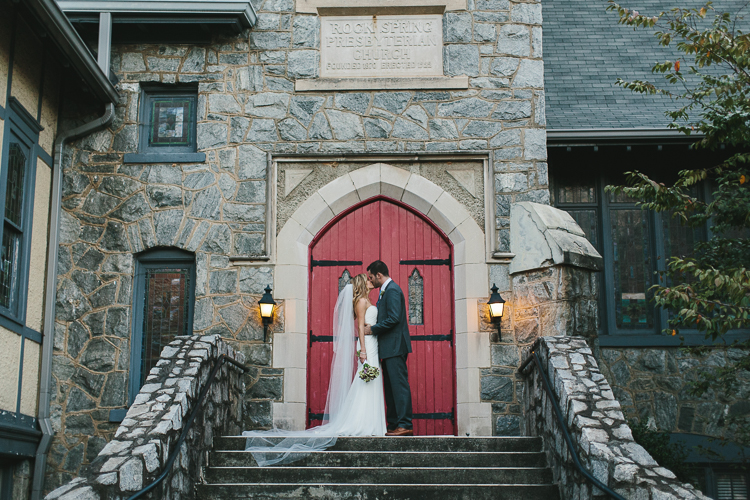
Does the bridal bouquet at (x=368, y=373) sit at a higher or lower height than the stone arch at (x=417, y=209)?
lower

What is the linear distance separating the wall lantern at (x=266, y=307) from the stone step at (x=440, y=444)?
1.83 meters

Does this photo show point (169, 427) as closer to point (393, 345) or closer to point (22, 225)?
A: point (393, 345)

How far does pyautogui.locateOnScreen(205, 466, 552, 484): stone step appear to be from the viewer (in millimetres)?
6230

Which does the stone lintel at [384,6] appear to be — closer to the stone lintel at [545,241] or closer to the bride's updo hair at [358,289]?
the stone lintel at [545,241]

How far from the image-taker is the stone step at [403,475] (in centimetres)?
623

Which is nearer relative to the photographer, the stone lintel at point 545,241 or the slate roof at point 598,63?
the stone lintel at point 545,241

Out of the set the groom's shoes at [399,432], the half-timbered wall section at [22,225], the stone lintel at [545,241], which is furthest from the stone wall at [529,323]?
the half-timbered wall section at [22,225]

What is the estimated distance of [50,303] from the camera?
8273mm

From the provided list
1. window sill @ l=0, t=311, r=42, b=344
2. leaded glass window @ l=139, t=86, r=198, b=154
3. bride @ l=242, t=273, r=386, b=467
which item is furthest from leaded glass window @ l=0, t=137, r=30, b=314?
bride @ l=242, t=273, r=386, b=467

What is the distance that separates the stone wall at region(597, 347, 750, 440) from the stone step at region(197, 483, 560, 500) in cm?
337

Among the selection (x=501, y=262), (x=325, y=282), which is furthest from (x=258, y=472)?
(x=501, y=262)

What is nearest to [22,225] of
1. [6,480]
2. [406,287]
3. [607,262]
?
[6,480]

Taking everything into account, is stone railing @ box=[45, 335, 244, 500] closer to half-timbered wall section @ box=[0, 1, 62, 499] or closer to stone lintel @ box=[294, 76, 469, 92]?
half-timbered wall section @ box=[0, 1, 62, 499]

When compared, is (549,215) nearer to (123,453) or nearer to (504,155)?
(504,155)
